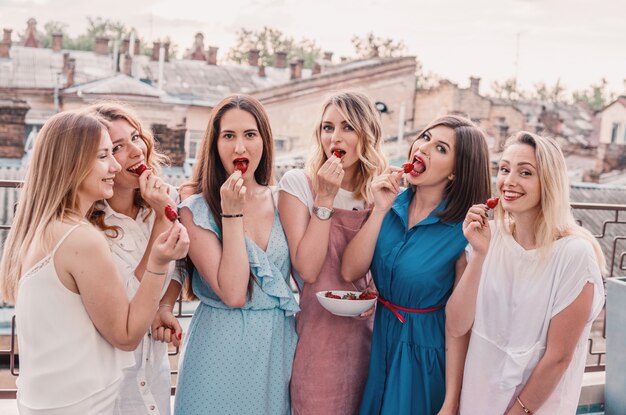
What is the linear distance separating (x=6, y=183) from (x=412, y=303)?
7.96 ft

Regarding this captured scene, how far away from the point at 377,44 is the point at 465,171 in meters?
45.1

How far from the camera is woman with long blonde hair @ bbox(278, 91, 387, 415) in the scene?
101 inches

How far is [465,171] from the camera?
A: 2629 millimetres

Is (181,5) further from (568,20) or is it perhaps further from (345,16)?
(568,20)

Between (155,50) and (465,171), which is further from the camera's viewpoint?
(155,50)

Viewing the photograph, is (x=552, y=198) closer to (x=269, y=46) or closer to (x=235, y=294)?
(x=235, y=294)

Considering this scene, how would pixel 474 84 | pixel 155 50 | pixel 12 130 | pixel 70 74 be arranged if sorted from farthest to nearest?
pixel 155 50
pixel 474 84
pixel 70 74
pixel 12 130

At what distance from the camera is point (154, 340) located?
2.54 meters

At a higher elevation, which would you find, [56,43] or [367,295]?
[56,43]

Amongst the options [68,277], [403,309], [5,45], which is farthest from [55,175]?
[5,45]

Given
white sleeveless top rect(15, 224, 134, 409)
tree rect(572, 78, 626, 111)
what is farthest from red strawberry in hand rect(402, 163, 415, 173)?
tree rect(572, 78, 626, 111)

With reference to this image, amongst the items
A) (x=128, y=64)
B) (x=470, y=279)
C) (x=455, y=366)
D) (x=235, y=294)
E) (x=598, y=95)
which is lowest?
(x=455, y=366)

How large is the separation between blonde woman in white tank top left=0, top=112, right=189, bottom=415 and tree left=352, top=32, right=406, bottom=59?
1781 inches

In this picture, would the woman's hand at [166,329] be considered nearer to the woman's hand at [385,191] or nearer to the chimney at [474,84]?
the woman's hand at [385,191]
